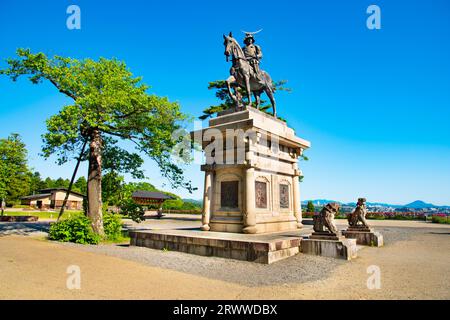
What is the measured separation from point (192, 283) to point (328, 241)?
4819mm

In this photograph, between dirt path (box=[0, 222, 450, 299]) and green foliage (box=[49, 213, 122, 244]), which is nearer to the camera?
dirt path (box=[0, 222, 450, 299])

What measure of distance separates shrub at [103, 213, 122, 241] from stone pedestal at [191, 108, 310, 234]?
6.19 m

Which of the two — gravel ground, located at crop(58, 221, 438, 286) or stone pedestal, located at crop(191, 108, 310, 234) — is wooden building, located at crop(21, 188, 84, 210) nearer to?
stone pedestal, located at crop(191, 108, 310, 234)

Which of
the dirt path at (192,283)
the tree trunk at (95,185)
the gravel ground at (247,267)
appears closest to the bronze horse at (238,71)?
the gravel ground at (247,267)

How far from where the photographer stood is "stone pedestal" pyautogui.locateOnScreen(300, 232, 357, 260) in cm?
830

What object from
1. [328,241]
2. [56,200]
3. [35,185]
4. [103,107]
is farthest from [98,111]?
[35,185]

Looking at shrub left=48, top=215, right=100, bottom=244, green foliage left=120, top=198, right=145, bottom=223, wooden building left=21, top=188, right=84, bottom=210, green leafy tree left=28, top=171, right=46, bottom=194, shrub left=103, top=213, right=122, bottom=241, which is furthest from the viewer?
green leafy tree left=28, top=171, right=46, bottom=194

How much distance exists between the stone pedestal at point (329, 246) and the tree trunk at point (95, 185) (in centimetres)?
1105

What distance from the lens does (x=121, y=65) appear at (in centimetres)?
1561

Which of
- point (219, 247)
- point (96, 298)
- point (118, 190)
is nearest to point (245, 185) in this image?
point (219, 247)

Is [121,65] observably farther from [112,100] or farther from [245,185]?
[245,185]

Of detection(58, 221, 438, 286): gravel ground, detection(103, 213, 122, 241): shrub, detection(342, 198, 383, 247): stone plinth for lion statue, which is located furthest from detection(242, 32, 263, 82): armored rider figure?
detection(103, 213, 122, 241): shrub

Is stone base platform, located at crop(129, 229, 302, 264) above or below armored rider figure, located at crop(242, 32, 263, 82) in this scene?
below

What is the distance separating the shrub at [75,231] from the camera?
13250 mm
